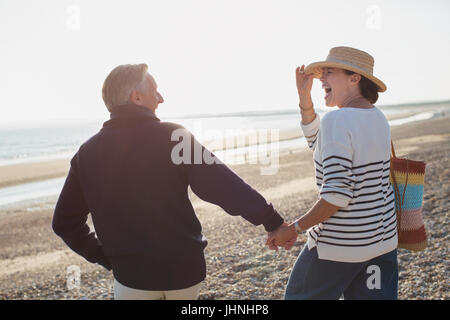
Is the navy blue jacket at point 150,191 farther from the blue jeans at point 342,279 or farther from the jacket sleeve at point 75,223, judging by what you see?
the blue jeans at point 342,279

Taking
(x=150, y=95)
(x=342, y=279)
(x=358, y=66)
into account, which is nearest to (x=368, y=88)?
(x=358, y=66)

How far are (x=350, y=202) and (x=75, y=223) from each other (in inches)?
65.5

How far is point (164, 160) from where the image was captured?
195 cm

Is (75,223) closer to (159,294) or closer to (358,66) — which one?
(159,294)

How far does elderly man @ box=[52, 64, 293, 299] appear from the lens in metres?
1.96

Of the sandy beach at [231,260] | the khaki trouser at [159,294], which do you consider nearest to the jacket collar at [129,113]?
the khaki trouser at [159,294]

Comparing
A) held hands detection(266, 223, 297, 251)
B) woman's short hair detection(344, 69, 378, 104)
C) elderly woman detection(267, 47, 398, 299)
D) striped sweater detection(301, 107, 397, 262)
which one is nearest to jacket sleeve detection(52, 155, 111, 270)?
held hands detection(266, 223, 297, 251)

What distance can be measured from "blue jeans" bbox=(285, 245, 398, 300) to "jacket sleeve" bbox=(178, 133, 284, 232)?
1.31 feet

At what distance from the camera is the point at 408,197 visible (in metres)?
2.33

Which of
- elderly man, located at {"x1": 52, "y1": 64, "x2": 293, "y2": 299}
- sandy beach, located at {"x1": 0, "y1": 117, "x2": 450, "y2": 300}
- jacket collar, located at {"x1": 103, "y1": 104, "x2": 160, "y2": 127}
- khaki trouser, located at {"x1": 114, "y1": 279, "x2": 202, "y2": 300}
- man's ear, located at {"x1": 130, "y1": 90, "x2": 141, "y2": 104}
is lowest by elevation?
sandy beach, located at {"x1": 0, "y1": 117, "x2": 450, "y2": 300}

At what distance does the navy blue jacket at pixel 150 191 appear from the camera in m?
1.96

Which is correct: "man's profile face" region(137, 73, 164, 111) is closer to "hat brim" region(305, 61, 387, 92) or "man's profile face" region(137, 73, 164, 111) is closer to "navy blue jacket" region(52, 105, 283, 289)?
"navy blue jacket" region(52, 105, 283, 289)
